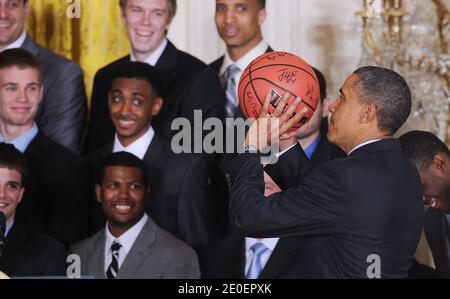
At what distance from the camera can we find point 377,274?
13.0 feet

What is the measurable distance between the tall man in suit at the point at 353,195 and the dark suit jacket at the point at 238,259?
2.73ft

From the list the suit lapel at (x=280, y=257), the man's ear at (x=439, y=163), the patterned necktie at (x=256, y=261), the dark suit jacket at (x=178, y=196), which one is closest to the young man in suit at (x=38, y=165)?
the dark suit jacket at (x=178, y=196)

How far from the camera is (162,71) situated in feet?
18.8

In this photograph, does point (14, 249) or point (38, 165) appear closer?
point (14, 249)

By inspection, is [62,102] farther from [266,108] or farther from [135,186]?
[266,108]

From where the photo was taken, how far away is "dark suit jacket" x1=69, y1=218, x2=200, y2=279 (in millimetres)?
5145

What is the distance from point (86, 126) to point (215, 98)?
0.71 m

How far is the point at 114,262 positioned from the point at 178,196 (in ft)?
1.48

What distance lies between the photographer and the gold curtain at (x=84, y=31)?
624 cm

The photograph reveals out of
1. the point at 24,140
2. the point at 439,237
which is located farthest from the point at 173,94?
the point at 439,237

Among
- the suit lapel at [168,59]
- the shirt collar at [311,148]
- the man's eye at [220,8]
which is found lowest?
the shirt collar at [311,148]
